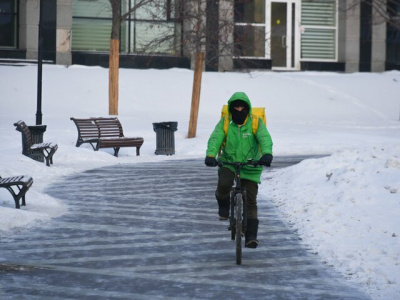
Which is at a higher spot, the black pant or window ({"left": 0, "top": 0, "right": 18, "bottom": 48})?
window ({"left": 0, "top": 0, "right": 18, "bottom": 48})

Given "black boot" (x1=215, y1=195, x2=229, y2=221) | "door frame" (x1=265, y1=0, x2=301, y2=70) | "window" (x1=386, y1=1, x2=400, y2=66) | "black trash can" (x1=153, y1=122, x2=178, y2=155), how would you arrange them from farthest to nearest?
"window" (x1=386, y1=1, x2=400, y2=66), "door frame" (x1=265, y1=0, x2=301, y2=70), "black trash can" (x1=153, y1=122, x2=178, y2=155), "black boot" (x1=215, y1=195, x2=229, y2=221)

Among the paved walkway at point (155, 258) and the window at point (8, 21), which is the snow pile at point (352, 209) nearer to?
the paved walkway at point (155, 258)

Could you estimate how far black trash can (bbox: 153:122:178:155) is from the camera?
2472 centimetres

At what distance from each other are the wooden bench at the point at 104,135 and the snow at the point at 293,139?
514mm

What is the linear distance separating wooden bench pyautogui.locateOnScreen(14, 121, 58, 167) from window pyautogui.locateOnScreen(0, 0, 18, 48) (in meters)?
21.6

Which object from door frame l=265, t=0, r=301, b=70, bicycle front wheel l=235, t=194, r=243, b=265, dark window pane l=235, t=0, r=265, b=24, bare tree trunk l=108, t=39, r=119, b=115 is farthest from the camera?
door frame l=265, t=0, r=301, b=70

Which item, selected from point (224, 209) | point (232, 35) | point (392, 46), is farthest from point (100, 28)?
point (224, 209)

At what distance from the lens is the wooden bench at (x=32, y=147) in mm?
19547

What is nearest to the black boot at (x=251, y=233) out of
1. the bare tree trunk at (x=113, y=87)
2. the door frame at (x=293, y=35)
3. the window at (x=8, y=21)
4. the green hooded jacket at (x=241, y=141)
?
the green hooded jacket at (x=241, y=141)

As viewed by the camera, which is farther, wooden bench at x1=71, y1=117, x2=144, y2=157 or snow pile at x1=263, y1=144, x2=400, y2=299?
wooden bench at x1=71, y1=117, x2=144, y2=157

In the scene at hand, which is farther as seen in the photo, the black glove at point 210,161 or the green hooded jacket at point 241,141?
the green hooded jacket at point 241,141

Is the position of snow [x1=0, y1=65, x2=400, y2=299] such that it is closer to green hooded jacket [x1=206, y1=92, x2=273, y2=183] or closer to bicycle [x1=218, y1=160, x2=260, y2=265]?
bicycle [x1=218, y1=160, x2=260, y2=265]

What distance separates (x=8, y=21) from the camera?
4147 centimetres

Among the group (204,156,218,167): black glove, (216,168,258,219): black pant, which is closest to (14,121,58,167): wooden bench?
(216,168,258,219): black pant
